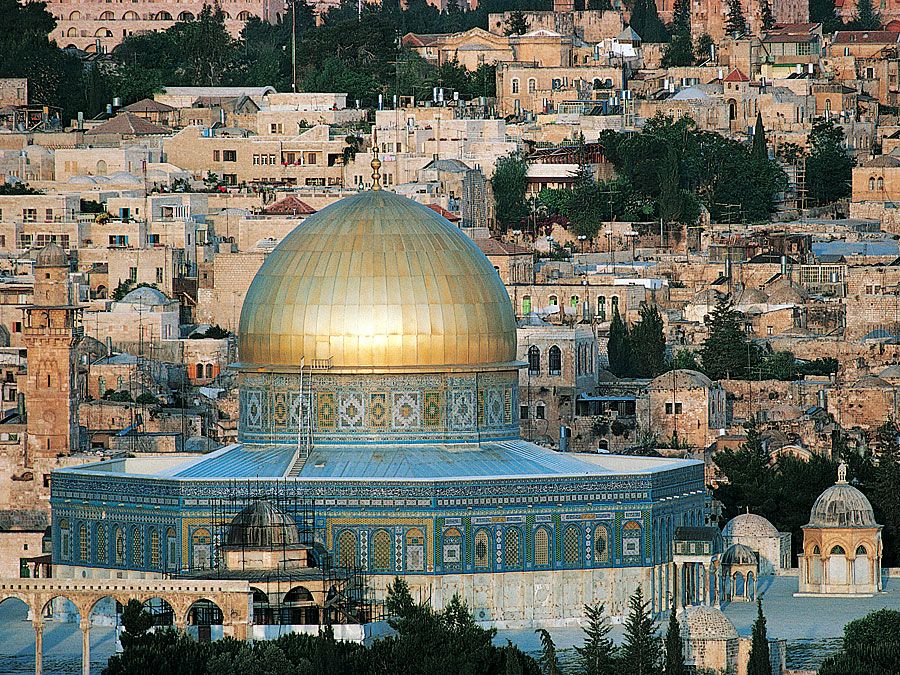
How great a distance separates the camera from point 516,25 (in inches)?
3922

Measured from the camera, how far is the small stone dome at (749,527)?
4172 cm

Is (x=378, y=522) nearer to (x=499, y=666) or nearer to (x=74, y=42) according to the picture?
(x=499, y=666)

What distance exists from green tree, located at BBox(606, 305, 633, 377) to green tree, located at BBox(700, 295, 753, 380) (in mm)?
1305

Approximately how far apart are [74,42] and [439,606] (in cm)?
→ 7850

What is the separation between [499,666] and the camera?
108ft

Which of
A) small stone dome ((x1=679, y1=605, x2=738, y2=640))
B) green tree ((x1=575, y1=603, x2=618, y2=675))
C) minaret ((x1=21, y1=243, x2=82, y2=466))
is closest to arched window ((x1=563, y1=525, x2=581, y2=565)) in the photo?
green tree ((x1=575, y1=603, x2=618, y2=675))

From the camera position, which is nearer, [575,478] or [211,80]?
[575,478]

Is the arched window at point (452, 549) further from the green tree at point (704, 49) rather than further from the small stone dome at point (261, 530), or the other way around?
the green tree at point (704, 49)

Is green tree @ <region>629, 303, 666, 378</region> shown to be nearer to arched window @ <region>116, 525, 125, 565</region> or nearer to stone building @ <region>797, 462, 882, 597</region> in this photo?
stone building @ <region>797, 462, 882, 597</region>

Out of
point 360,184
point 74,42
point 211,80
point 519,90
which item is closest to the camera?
point 360,184

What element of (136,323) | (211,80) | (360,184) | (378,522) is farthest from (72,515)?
(211,80)

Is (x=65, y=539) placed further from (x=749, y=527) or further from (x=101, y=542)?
(x=749, y=527)

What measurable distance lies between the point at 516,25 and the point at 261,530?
214 ft

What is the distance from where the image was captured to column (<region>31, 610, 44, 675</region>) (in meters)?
33.0
